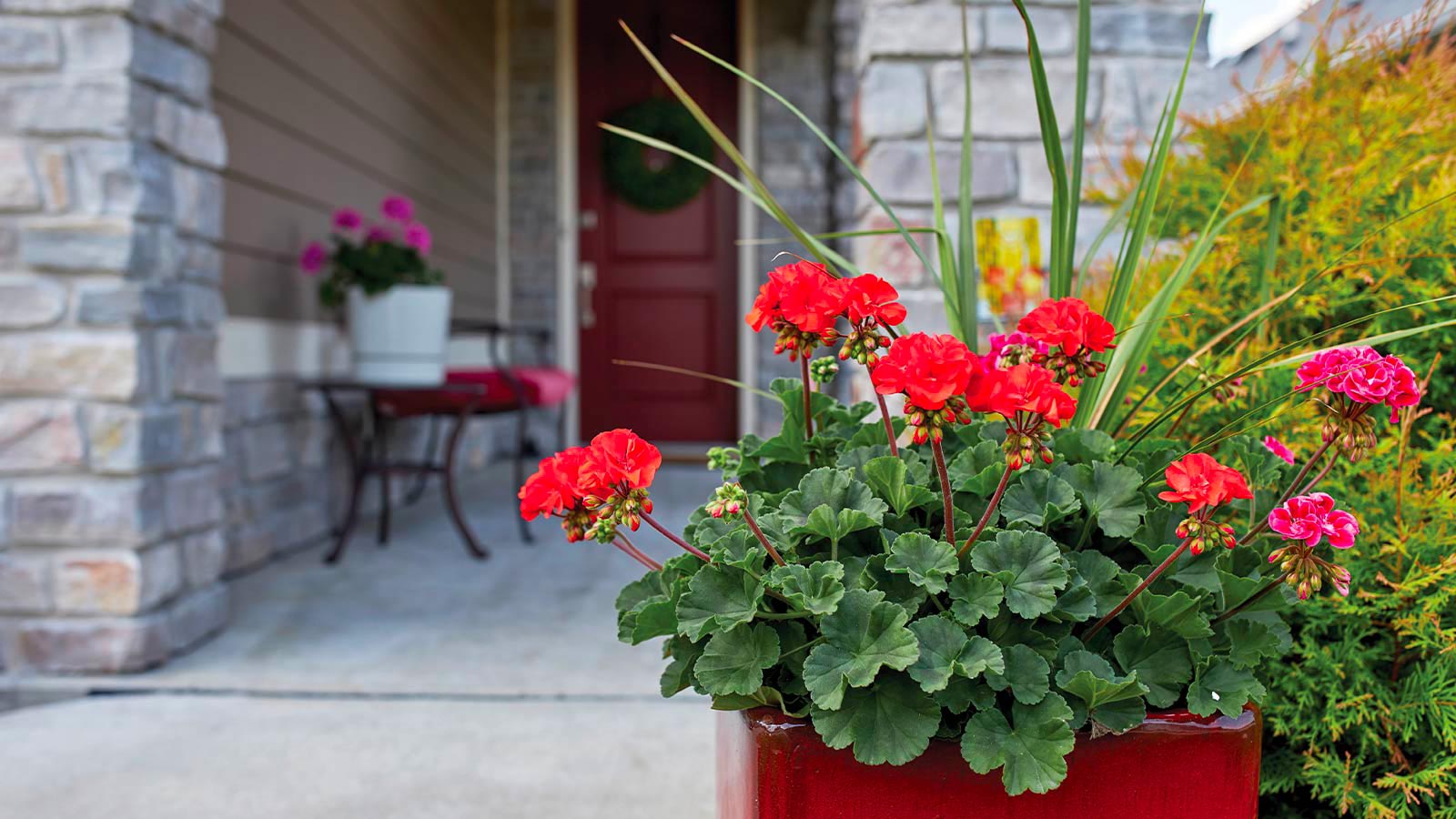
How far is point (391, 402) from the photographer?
3.13 metres

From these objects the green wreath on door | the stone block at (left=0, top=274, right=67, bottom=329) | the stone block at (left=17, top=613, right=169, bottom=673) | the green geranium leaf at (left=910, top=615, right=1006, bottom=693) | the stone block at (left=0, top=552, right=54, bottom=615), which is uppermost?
the green wreath on door

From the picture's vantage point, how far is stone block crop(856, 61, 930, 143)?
6.18 ft

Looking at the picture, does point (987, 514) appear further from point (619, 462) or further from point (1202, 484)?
point (619, 462)

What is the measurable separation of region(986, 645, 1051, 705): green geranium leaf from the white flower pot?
103 inches

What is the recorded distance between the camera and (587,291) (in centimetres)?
560

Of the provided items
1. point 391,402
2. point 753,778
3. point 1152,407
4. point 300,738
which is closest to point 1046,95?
point 1152,407

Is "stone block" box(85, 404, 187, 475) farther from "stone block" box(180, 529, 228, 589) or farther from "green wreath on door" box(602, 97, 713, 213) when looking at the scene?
"green wreath on door" box(602, 97, 713, 213)

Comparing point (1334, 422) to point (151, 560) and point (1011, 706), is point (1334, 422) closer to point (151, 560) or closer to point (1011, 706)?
point (1011, 706)

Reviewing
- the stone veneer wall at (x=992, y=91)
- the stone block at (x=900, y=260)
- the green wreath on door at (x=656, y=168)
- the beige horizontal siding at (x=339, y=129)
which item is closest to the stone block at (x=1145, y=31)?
the stone veneer wall at (x=992, y=91)

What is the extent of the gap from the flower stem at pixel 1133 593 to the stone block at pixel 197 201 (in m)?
1.97

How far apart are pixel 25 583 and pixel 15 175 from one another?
763 mm

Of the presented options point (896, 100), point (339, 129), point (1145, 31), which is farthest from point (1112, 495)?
point (339, 129)

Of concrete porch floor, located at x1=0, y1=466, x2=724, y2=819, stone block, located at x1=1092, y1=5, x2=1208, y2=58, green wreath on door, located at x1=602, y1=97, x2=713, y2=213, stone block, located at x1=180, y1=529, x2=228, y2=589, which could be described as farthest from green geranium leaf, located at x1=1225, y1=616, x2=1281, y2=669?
green wreath on door, located at x1=602, y1=97, x2=713, y2=213

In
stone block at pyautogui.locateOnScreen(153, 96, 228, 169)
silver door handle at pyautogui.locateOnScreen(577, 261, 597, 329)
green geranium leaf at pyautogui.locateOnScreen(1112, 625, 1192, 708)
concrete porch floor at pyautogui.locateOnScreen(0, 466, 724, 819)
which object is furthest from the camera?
silver door handle at pyautogui.locateOnScreen(577, 261, 597, 329)
